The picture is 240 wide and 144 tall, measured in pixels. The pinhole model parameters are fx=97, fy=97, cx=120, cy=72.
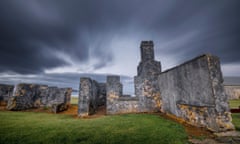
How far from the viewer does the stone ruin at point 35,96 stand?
33.2 ft

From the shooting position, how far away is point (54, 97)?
11.8 meters

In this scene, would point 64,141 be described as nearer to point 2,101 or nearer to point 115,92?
point 115,92

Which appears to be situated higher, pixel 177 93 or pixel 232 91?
pixel 177 93

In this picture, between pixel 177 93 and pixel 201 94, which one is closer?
pixel 201 94

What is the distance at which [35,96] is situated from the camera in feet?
37.5

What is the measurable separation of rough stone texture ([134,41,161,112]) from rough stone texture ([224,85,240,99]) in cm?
2539

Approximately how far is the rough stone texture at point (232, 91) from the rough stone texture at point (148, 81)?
25.4 m

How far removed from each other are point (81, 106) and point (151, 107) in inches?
221

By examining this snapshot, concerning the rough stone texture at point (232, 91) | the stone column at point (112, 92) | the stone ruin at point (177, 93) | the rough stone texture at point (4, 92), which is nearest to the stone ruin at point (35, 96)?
the rough stone texture at point (4, 92)

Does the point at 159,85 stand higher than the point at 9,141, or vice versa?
the point at 159,85

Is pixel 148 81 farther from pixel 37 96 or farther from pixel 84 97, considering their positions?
pixel 37 96

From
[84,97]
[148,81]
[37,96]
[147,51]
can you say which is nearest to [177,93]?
[148,81]

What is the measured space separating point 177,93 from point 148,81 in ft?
8.71

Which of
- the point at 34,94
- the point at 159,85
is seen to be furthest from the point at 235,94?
the point at 34,94
